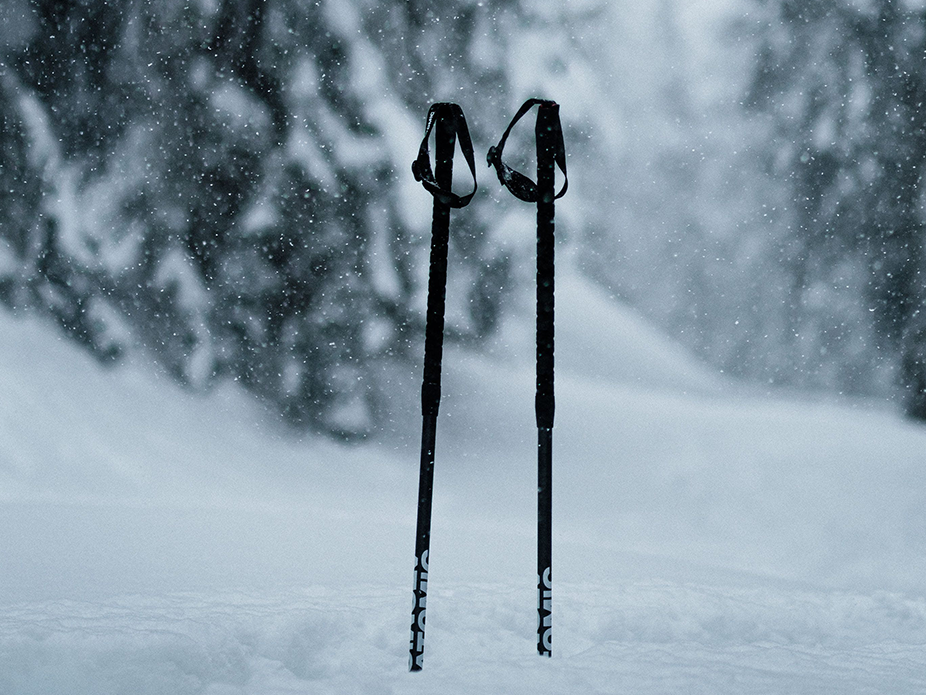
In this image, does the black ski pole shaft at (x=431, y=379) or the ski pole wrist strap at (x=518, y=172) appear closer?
the black ski pole shaft at (x=431, y=379)

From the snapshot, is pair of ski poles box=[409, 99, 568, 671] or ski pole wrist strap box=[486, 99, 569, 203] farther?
ski pole wrist strap box=[486, 99, 569, 203]

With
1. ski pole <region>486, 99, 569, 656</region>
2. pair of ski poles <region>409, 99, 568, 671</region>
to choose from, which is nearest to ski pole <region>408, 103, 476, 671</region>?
pair of ski poles <region>409, 99, 568, 671</region>

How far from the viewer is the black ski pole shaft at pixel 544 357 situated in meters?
2.69

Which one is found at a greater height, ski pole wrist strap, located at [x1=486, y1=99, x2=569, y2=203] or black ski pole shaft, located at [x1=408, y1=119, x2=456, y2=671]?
ski pole wrist strap, located at [x1=486, y1=99, x2=569, y2=203]

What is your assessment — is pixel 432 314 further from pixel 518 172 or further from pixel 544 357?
pixel 518 172

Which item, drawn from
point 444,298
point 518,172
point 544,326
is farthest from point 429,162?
point 544,326

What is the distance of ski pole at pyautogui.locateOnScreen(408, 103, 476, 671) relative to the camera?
8.54 ft

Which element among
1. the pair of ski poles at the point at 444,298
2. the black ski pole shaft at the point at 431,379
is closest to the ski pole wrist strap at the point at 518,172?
the pair of ski poles at the point at 444,298

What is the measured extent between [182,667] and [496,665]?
102 cm

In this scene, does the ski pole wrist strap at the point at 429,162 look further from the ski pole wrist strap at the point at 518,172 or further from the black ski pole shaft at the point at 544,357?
the black ski pole shaft at the point at 544,357

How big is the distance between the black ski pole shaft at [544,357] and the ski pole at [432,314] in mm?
265

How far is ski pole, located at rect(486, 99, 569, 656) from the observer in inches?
106

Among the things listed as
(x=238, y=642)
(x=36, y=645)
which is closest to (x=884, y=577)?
(x=238, y=642)

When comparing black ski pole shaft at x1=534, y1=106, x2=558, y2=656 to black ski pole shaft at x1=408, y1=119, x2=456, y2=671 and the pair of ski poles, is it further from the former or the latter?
black ski pole shaft at x1=408, y1=119, x2=456, y2=671
